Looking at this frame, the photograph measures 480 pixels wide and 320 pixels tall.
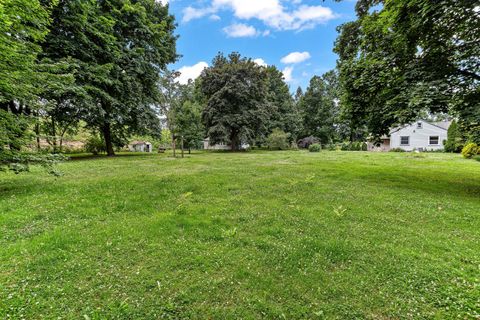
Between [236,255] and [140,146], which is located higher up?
[140,146]

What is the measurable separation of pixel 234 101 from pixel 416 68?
23.2 metres

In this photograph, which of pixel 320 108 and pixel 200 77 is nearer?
pixel 200 77

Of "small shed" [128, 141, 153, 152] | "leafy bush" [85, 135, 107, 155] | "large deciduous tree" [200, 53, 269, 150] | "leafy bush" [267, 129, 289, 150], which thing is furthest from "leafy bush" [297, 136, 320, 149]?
"leafy bush" [85, 135, 107, 155]

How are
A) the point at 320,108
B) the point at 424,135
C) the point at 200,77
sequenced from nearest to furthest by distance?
the point at 200,77
the point at 424,135
the point at 320,108

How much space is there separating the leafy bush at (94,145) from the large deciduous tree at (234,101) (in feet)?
40.2

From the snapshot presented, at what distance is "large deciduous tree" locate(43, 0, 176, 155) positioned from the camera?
13836 mm

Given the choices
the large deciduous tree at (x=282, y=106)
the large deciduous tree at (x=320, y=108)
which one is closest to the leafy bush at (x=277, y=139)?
the large deciduous tree at (x=282, y=106)

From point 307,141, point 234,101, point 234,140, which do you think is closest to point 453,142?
point 307,141

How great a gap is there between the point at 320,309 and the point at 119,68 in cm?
1981

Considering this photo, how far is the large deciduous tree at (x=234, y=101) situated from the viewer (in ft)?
93.2

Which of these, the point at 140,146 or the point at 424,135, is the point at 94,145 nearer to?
the point at 140,146

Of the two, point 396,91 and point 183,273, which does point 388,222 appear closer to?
point 183,273

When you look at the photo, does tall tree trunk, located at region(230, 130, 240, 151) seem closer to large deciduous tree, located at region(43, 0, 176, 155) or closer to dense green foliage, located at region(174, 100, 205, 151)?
dense green foliage, located at region(174, 100, 205, 151)

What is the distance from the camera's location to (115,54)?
1606 cm
